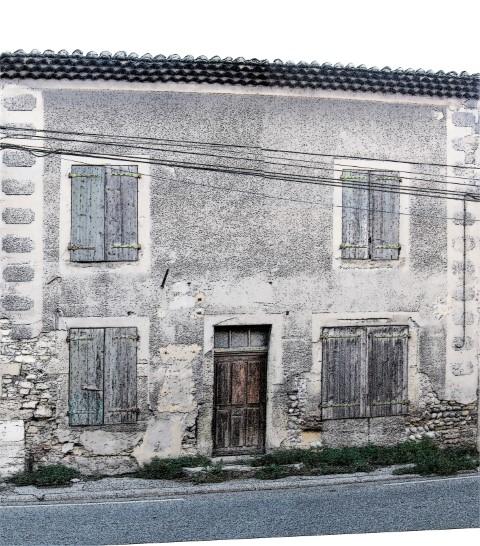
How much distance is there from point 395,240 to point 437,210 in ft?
1.08

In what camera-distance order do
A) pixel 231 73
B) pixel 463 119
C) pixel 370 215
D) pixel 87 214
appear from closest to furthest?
pixel 87 214 → pixel 231 73 → pixel 370 215 → pixel 463 119

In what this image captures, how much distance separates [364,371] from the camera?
219 inches

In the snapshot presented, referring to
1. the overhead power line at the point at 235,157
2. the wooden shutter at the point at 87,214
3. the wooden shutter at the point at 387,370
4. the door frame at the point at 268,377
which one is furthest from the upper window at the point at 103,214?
the wooden shutter at the point at 387,370

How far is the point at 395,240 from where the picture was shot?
18.3 feet

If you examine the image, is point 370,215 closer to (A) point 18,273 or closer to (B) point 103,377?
(B) point 103,377

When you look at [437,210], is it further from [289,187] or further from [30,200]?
[30,200]

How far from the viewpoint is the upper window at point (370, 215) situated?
18.0 feet

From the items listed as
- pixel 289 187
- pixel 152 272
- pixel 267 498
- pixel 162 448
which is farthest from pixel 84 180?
pixel 267 498

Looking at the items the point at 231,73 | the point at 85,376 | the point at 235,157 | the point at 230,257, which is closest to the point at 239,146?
the point at 235,157

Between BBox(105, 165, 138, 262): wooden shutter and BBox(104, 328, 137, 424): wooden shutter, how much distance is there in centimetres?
45

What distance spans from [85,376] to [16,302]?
0.57m

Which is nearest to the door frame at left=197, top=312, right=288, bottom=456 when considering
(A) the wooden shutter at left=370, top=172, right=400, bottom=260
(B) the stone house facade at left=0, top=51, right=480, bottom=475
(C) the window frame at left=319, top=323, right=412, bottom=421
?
(B) the stone house facade at left=0, top=51, right=480, bottom=475

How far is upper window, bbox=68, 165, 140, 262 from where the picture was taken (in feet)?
16.6

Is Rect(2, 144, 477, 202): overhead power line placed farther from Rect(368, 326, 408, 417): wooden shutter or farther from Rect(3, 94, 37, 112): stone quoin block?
Rect(368, 326, 408, 417): wooden shutter
